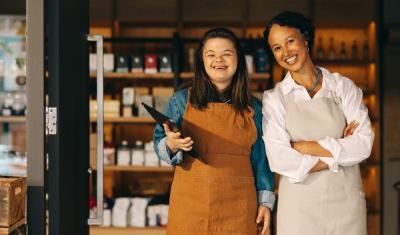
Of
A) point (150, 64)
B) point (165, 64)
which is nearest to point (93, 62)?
point (150, 64)

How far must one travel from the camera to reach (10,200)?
2254 millimetres

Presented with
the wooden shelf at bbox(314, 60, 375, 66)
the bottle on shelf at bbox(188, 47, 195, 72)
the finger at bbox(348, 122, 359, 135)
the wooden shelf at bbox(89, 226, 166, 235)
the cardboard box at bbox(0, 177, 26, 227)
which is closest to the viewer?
the cardboard box at bbox(0, 177, 26, 227)

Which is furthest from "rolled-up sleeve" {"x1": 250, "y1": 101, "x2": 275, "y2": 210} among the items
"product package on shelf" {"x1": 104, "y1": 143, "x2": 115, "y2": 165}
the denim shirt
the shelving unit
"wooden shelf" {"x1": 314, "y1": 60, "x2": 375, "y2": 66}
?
"wooden shelf" {"x1": 314, "y1": 60, "x2": 375, "y2": 66}

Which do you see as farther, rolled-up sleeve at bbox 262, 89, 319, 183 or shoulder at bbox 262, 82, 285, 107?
shoulder at bbox 262, 82, 285, 107

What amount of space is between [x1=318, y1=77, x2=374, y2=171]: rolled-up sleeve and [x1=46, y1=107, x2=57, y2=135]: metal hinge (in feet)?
3.70

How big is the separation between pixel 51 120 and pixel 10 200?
1.22ft

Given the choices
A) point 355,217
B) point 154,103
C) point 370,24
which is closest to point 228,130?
point 355,217

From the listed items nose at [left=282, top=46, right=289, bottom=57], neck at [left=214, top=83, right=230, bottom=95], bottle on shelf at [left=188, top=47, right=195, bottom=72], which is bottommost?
neck at [left=214, top=83, right=230, bottom=95]

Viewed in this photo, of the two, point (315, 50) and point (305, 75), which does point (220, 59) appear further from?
point (315, 50)

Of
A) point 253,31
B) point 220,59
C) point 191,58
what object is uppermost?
point 253,31

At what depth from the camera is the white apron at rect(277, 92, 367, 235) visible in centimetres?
248

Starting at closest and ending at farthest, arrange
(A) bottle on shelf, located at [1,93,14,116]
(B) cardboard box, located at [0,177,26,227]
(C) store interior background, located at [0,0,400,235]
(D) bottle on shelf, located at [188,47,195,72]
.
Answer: (B) cardboard box, located at [0,177,26,227]
(A) bottle on shelf, located at [1,93,14,116]
(D) bottle on shelf, located at [188,47,195,72]
(C) store interior background, located at [0,0,400,235]

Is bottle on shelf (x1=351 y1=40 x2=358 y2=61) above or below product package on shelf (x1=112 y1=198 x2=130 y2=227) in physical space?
above

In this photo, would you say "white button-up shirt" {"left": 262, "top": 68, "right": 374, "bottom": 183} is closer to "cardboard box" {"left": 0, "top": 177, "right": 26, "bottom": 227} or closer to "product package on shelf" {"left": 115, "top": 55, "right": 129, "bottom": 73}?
"cardboard box" {"left": 0, "top": 177, "right": 26, "bottom": 227}
